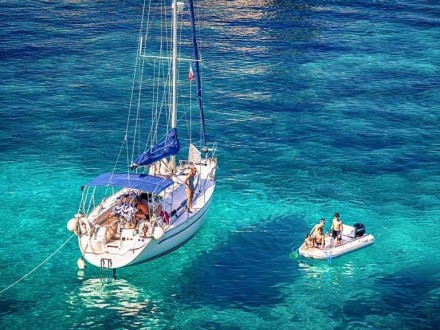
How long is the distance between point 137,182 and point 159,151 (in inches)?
A: 185

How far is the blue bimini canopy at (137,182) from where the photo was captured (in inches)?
2012

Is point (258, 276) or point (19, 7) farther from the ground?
point (19, 7)

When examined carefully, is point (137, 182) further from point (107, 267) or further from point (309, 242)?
point (309, 242)

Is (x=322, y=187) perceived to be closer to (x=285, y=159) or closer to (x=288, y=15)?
(x=285, y=159)

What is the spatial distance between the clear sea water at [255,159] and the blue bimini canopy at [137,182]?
5.18 meters

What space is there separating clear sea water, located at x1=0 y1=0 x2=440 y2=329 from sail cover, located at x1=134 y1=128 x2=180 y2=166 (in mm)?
6130

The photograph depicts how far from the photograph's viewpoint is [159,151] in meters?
55.8

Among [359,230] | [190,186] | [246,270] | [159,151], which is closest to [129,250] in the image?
[190,186]

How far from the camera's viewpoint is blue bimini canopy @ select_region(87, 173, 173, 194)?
51094 millimetres

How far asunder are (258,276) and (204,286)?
3604 millimetres

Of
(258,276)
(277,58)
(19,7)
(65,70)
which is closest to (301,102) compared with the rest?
(277,58)

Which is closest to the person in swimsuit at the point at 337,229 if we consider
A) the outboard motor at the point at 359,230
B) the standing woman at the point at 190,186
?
the outboard motor at the point at 359,230

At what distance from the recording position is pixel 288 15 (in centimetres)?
10788

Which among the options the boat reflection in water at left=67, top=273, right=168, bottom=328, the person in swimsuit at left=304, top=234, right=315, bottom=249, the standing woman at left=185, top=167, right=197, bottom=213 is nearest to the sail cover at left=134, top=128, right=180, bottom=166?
the standing woman at left=185, top=167, right=197, bottom=213
